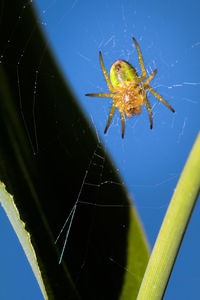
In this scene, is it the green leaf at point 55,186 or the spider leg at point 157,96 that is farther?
the spider leg at point 157,96

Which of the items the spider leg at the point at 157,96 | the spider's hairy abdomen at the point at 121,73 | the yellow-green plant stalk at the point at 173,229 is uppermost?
the spider's hairy abdomen at the point at 121,73

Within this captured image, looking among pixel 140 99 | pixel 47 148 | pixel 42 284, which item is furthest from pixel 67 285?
pixel 140 99

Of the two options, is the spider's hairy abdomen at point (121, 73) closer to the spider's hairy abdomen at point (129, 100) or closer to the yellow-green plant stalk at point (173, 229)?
the spider's hairy abdomen at point (129, 100)

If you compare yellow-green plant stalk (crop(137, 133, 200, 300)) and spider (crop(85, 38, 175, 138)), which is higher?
spider (crop(85, 38, 175, 138))

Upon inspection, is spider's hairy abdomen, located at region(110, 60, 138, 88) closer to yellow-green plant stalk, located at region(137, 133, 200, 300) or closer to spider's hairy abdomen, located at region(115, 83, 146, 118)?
spider's hairy abdomen, located at region(115, 83, 146, 118)

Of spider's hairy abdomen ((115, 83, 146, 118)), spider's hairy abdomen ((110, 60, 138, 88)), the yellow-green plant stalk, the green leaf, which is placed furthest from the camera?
spider's hairy abdomen ((115, 83, 146, 118))

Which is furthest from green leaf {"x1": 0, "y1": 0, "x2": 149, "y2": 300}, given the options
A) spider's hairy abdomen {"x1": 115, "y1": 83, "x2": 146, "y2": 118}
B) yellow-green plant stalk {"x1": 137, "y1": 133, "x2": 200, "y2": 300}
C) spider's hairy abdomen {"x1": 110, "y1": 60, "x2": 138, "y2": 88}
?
spider's hairy abdomen {"x1": 115, "y1": 83, "x2": 146, "y2": 118}

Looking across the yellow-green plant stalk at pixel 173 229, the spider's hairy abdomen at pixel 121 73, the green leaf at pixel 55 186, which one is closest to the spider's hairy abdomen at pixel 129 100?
the spider's hairy abdomen at pixel 121 73
